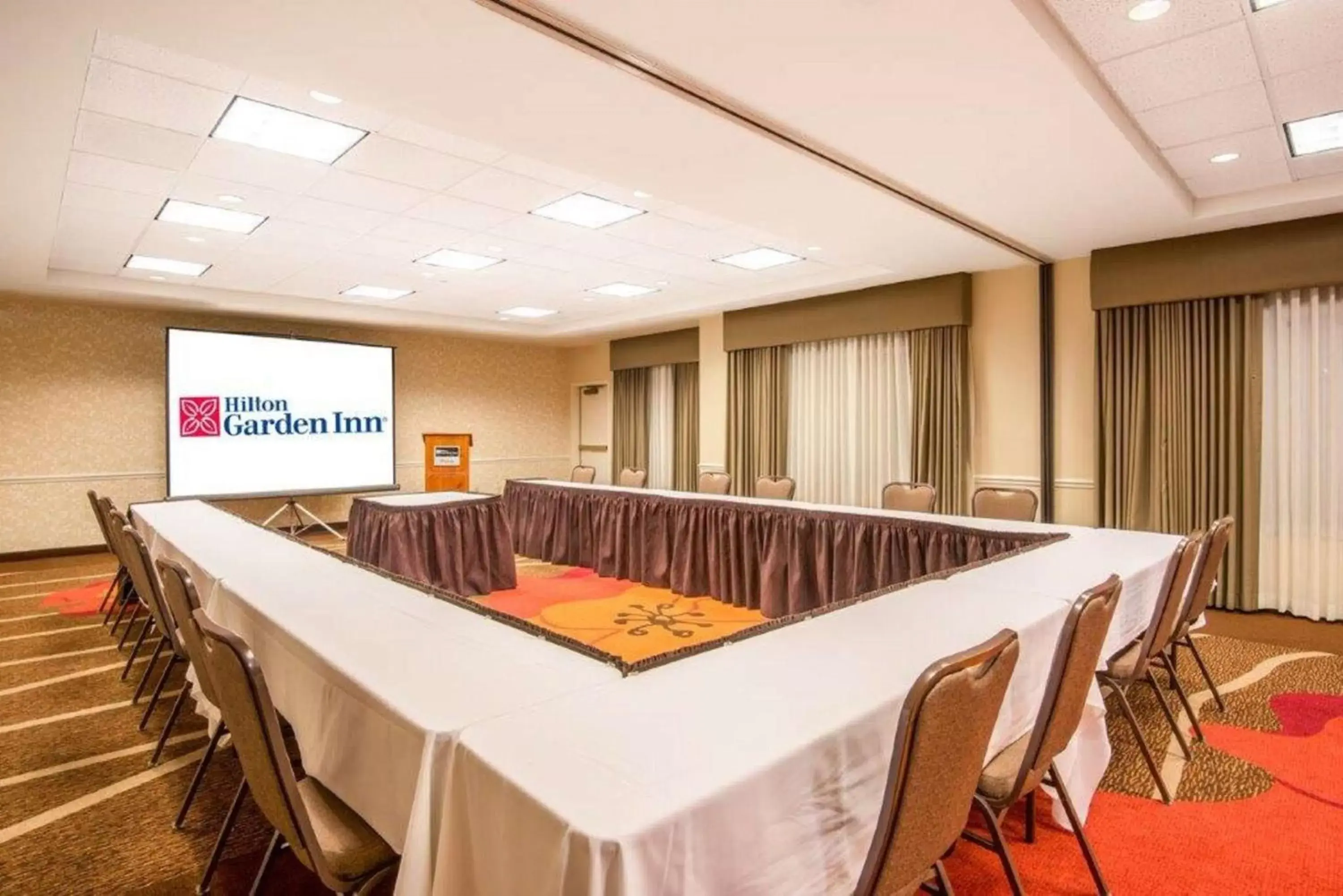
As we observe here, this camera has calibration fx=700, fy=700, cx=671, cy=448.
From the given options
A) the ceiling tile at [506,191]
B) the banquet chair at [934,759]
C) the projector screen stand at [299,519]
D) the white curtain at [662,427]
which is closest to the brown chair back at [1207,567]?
the banquet chair at [934,759]

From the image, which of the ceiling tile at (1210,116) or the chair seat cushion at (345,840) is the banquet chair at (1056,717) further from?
the ceiling tile at (1210,116)

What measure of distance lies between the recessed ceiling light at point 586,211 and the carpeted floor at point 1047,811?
10.8ft

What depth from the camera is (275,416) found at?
25.5 feet

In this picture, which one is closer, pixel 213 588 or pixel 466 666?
pixel 466 666

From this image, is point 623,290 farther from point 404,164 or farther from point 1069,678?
point 1069,678

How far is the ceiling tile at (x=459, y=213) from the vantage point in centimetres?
424

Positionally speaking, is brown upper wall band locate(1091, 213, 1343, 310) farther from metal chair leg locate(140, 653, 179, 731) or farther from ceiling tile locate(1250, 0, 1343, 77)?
metal chair leg locate(140, 653, 179, 731)

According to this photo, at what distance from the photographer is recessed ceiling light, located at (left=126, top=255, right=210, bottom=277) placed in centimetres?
561

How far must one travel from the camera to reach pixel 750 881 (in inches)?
42.8

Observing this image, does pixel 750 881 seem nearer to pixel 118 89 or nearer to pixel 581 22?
pixel 581 22

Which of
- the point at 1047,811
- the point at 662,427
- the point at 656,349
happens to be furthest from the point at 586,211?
the point at 662,427

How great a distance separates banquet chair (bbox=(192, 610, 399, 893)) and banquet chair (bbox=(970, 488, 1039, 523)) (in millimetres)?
3830

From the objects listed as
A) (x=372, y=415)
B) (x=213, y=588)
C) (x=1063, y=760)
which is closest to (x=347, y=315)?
(x=372, y=415)

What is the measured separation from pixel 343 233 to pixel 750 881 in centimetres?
500
